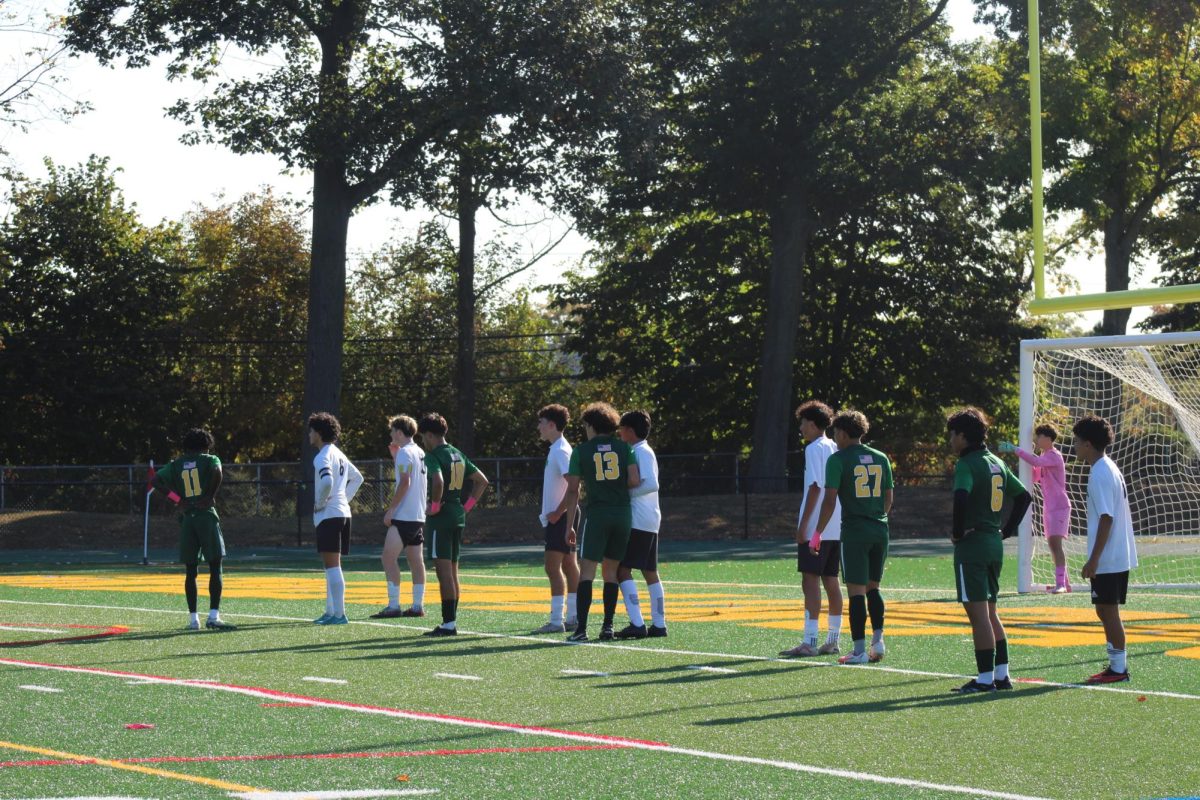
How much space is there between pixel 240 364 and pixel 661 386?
18.7 meters

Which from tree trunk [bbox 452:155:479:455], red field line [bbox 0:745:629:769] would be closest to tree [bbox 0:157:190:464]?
tree trunk [bbox 452:155:479:455]

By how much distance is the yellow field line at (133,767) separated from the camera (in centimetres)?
718

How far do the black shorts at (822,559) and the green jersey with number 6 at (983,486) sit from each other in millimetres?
1947

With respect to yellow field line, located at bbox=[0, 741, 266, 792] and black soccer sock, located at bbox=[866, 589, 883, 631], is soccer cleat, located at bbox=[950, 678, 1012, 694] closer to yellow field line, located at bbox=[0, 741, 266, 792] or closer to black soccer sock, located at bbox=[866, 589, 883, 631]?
black soccer sock, located at bbox=[866, 589, 883, 631]

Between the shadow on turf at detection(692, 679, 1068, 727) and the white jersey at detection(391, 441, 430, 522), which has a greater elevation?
the white jersey at detection(391, 441, 430, 522)

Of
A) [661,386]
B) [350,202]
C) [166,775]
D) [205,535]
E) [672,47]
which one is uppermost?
[672,47]

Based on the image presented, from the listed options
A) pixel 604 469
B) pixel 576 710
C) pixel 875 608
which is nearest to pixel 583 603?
pixel 604 469

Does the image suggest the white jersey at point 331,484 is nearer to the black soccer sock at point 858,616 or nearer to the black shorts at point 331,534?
the black shorts at point 331,534

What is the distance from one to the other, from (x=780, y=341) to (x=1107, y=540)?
30109 millimetres

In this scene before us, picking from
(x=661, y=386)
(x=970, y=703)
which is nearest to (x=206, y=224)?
(x=661, y=386)

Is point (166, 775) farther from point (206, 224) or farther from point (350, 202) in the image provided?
point (206, 224)

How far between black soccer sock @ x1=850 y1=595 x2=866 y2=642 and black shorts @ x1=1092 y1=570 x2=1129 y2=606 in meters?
1.66

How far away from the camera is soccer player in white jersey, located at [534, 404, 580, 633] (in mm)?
13680

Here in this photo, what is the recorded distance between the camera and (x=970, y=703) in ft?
31.9
